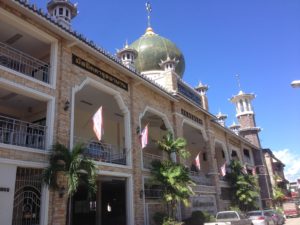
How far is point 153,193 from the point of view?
1992 cm

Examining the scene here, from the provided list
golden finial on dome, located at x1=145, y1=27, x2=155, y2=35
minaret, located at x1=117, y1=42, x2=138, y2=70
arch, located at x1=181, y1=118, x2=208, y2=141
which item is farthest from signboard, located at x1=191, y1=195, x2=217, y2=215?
golden finial on dome, located at x1=145, y1=27, x2=155, y2=35

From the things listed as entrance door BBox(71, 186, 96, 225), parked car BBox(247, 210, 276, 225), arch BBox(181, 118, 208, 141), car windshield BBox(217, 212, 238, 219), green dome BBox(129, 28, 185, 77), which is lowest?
parked car BBox(247, 210, 276, 225)

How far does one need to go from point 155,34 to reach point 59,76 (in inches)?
855

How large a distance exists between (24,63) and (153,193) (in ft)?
34.3

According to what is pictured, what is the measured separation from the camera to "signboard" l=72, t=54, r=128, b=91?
1650 cm

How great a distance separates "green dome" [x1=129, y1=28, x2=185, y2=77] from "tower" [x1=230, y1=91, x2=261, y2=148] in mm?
18731

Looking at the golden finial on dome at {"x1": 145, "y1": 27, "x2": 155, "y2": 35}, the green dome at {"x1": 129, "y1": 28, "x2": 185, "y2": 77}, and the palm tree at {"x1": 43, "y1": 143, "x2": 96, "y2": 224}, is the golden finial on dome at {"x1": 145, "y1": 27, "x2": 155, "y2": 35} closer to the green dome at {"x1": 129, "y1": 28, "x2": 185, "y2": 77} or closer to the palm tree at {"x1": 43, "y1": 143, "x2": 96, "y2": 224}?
the green dome at {"x1": 129, "y1": 28, "x2": 185, "y2": 77}

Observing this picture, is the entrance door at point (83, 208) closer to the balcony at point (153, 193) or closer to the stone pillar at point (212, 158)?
the balcony at point (153, 193)

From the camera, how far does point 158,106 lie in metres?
22.6

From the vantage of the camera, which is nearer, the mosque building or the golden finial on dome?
the mosque building

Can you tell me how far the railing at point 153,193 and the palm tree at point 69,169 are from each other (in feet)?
20.9

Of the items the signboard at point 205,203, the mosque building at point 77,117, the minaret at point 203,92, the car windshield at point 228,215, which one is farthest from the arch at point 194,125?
the car windshield at point 228,215

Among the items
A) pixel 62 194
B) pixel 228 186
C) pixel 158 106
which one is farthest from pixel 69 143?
pixel 228 186

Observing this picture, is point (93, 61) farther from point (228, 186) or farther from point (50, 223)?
point (228, 186)
